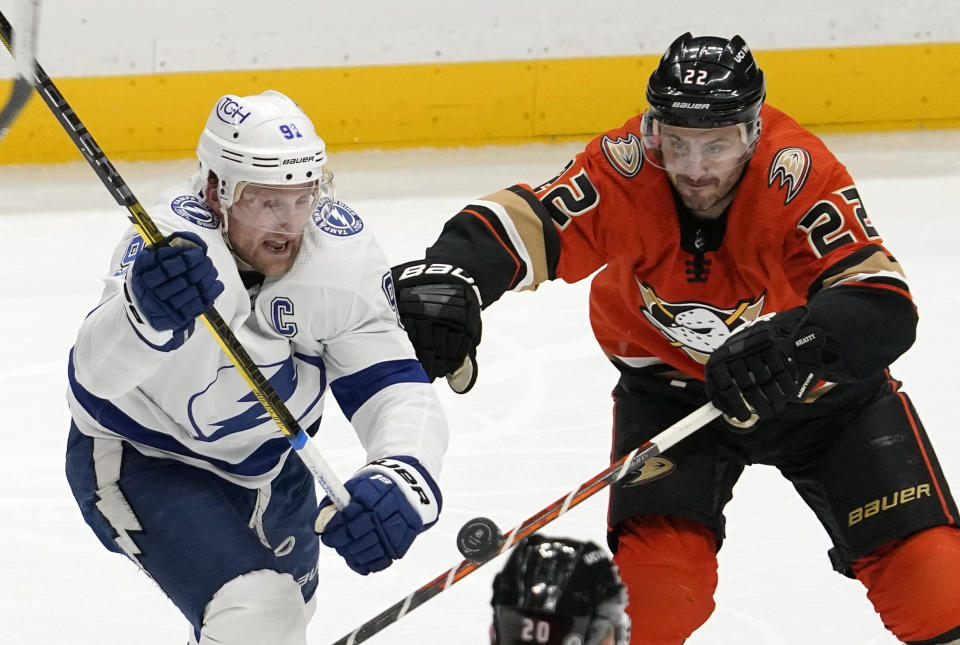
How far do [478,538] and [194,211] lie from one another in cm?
72

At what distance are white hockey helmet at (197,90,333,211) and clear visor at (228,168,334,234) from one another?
1 centimetres

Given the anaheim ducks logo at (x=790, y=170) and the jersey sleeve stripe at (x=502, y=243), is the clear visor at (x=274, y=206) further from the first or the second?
the anaheim ducks logo at (x=790, y=170)

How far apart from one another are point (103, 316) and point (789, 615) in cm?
166

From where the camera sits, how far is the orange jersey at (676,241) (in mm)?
2699

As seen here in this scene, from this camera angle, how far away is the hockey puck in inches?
88.7

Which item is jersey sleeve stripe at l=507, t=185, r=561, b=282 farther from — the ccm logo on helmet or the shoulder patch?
the ccm logo on helmet

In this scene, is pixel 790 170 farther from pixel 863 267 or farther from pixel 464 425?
pixel 464 425

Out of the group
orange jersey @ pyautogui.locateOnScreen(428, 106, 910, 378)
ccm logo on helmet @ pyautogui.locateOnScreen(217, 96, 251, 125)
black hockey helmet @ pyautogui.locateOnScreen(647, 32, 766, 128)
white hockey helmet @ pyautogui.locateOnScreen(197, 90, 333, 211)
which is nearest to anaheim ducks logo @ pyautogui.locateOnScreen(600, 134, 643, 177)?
orange jersey @ pyautogui.locateOnScreen(428, 106, 910, 378)

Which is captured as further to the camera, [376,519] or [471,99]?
[471,99]

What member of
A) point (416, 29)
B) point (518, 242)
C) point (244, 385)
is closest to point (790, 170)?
point (518, 242)

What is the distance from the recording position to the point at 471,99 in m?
6.26

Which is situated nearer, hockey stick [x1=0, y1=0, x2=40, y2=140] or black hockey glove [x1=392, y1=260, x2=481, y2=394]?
hockey stick [x1=0, y1=0, x2=40, y2=140]

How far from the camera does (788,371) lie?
256cm

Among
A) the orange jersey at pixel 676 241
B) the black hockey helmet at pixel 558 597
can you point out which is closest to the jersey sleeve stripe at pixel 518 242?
the orange jersey at pixel 676 241
